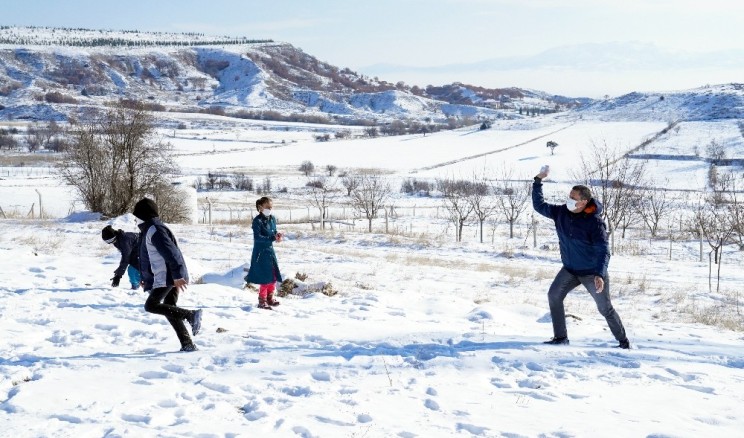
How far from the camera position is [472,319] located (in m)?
10.6

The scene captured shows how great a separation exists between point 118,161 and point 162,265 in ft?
91.6

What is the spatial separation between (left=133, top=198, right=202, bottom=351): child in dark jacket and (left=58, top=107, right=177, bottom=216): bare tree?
2696cm

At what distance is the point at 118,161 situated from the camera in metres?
33.1

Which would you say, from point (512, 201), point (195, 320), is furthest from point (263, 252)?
point (512, 201)

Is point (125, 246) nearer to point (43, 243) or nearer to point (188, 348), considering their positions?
point (188, 348)

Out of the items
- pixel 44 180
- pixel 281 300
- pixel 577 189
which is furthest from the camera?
pixel 44 180

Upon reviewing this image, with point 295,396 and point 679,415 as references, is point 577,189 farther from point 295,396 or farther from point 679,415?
point 295,396

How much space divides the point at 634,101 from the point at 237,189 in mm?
117736

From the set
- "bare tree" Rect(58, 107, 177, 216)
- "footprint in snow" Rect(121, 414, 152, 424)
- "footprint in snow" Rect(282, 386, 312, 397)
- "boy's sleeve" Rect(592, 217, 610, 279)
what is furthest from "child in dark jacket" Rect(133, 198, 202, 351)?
"bare tree" Rect(58, 107, 177, 216)

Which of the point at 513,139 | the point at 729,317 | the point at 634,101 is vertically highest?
the point at 634,101

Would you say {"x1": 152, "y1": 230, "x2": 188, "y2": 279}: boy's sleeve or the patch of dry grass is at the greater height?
{"x1": 152, "y1": 230, "x2": 188, "y2": 279}: boy's sleeve

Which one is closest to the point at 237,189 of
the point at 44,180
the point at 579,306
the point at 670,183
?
the point at 44,180

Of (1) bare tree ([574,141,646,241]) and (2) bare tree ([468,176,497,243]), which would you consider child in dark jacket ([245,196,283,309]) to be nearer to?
(1) bare tree ([574,141,646,241])

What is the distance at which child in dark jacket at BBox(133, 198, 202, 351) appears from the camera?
7.29 meters
